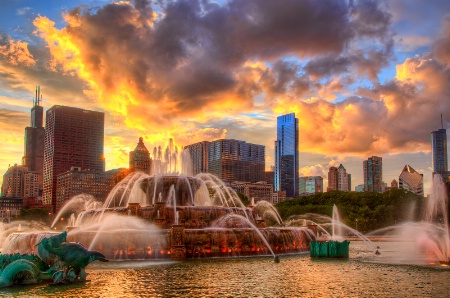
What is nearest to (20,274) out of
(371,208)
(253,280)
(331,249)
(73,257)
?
(73,257)

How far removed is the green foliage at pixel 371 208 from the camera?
343 ft

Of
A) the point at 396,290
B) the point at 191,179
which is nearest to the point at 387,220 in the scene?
the point at 191,179

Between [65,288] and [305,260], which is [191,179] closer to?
[305,260]

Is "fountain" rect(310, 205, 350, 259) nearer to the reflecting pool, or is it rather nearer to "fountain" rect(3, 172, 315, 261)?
"fountain" rect(3, 172, 315, 261)

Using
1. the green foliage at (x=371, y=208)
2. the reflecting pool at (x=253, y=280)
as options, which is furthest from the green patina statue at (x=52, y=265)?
the green foliage at (x=371, y=208)

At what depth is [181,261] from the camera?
34.5 meters

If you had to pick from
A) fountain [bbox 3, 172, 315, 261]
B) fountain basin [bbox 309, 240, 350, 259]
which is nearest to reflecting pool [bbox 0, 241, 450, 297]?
fountain [bbox 3, 172, 315, 261]

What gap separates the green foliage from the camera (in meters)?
105

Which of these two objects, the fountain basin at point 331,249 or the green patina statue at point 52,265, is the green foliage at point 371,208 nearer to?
the fountain basin at point 331,249

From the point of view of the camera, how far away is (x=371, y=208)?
112875 millimetres

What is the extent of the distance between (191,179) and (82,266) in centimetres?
2993

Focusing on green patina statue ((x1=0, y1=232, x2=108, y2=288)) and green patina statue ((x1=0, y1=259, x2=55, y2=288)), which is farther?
green patina statue ((x1=0, y1=232, x2=108, y2=288))

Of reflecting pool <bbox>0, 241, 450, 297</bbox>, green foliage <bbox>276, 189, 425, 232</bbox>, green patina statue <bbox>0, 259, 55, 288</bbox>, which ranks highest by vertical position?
green foliage <bbox>276, 189, 425, 232</bbox>

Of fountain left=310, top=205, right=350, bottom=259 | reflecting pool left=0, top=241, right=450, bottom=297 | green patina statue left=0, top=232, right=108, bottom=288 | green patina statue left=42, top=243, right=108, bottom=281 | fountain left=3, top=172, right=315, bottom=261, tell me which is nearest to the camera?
reflecting pool left=0, top=241, right=450, bottom=297
